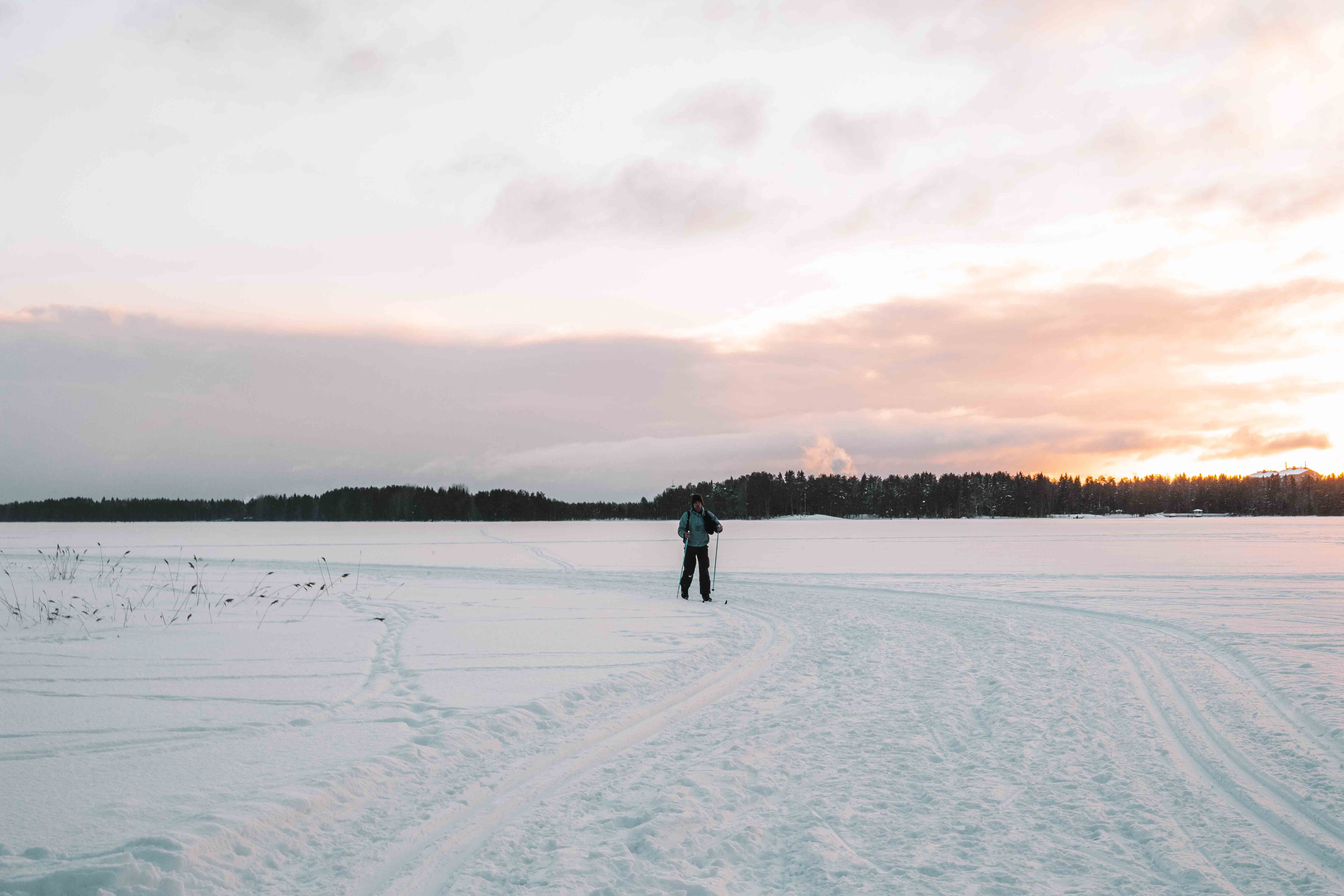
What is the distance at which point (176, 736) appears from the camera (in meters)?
5.71

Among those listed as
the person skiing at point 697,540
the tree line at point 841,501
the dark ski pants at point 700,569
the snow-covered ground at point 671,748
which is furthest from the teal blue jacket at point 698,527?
the tree line at point 841,501

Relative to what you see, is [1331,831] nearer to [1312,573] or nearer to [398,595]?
[398,595]

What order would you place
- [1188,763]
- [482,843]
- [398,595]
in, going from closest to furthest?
[482,843] → [1188,763] → [398,595]

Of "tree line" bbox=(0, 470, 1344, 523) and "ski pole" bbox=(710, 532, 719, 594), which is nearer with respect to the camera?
A: "ski pole" bbox=(710, 532, 719, 594)

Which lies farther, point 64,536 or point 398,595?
point 64,536

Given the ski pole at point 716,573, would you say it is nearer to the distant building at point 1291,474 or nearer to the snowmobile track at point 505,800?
the snowmobile track at point 505,800

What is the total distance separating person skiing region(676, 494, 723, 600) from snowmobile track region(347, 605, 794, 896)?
7540 millimetres

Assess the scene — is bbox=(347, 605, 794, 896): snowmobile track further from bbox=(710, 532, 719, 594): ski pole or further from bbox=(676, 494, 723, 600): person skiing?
bbox=(676, 494, 723, 600): person skiing

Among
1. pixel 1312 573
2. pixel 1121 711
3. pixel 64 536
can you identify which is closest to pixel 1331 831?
pixel 1121 711

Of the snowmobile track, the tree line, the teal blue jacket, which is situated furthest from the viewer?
the tree line

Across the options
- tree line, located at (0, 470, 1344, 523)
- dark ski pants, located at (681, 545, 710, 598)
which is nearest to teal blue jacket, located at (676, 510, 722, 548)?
dark ski pants, located at (681, 545, 710, 598)

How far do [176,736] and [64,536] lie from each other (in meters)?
61.1

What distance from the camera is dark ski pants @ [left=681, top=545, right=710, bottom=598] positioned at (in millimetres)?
15711

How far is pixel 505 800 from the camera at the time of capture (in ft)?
15.4
